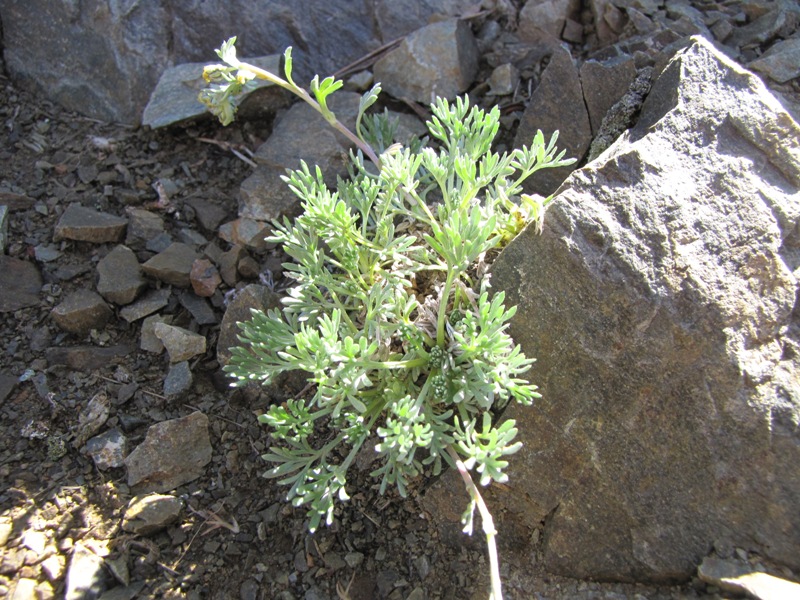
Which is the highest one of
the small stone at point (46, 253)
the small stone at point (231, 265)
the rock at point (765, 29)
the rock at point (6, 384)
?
the rock at point (765, 29)

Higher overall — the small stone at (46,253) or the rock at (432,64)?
the rock at (432,64)

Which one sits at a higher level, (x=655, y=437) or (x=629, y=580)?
(x=655, y=437)

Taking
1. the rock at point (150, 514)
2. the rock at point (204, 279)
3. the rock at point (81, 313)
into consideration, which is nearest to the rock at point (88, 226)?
the rock at point (81, 313)

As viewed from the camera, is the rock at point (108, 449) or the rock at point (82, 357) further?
the rock at point (82, 357)

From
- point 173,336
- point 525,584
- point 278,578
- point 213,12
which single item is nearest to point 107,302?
point 173,336

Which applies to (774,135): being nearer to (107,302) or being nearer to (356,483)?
(356,483)

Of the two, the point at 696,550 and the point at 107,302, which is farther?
the point at 107,302

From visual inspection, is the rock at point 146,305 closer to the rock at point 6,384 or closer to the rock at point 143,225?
the rock at point 143,225
